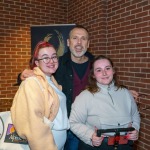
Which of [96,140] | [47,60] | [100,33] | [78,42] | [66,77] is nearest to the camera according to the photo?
[96,140]

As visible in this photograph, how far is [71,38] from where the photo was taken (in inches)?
97.7

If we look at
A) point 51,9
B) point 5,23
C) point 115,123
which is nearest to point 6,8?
point 5,23

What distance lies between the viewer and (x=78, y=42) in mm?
2422

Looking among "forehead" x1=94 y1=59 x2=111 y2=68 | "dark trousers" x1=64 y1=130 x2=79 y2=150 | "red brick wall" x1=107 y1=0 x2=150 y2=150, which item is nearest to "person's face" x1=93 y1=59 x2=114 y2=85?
"forehead" x1=94 y1=59 x2=111 y2=68

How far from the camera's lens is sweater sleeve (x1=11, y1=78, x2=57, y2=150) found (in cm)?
152

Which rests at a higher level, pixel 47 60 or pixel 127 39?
pixel 127 39

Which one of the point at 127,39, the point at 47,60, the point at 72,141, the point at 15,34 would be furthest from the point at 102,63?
the point at 15,34

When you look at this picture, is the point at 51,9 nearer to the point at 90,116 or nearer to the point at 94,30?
the point at 94,30

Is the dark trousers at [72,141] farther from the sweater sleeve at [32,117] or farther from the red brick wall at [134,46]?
the red brick wall at [134,46]

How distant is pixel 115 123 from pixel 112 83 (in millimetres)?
379

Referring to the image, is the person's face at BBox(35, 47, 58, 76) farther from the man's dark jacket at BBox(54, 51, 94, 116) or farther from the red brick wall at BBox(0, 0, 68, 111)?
the red brick wall at BBox(0, 0, 68, 111)

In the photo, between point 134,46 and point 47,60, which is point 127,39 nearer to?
point 134,46

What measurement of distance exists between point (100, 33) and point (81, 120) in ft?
6.92

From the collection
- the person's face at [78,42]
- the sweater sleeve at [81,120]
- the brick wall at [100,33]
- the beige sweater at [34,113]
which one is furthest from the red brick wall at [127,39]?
the beige sweater at [34,113]
